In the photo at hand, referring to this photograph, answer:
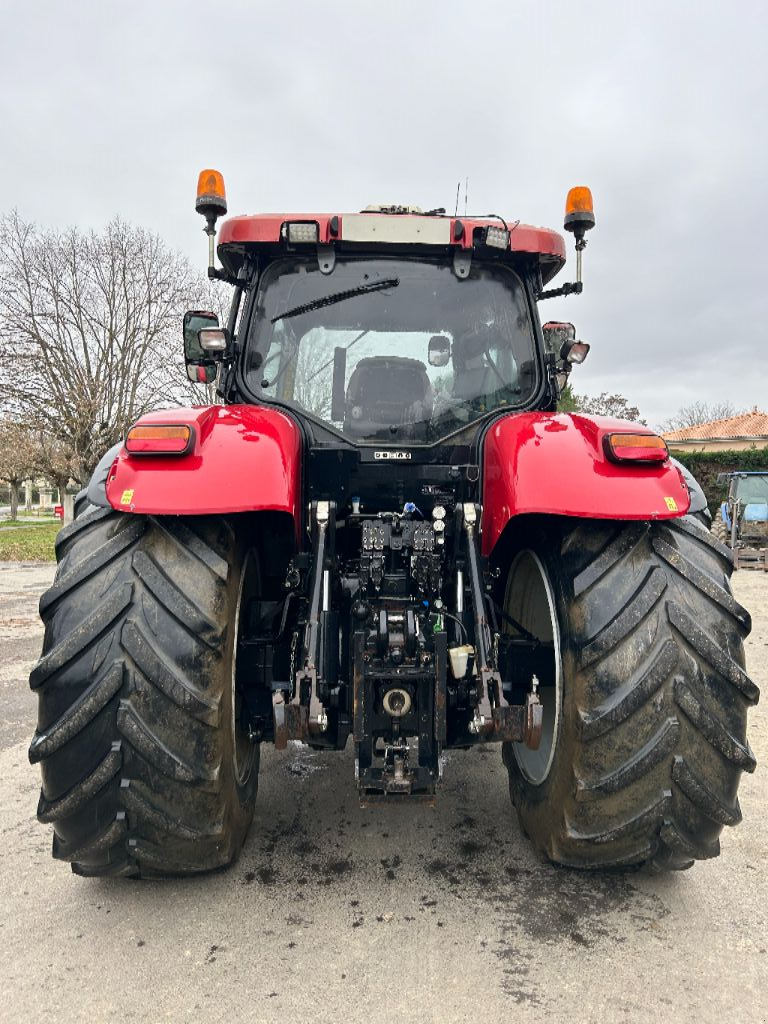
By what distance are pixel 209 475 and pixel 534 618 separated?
57.6 inches

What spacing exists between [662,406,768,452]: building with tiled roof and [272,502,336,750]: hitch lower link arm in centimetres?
3021

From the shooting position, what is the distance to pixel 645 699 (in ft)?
6.95

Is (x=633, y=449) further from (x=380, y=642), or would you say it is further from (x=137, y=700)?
(x=137, y=700)

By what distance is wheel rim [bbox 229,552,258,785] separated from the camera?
2.38m

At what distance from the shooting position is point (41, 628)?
7.38 m

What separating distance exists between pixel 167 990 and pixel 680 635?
1.76 meters

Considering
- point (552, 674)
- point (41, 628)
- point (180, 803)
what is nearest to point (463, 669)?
point (552, 674)

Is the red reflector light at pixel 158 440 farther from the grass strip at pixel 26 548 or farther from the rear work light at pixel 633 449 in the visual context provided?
the grass strip at pixel 26 548

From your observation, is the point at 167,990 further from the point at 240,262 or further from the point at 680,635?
the point at 240,262

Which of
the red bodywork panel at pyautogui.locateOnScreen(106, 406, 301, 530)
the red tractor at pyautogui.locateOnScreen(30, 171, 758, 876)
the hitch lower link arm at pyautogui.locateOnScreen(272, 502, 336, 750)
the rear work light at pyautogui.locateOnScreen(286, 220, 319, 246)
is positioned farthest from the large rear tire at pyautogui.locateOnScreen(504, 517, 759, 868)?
the rear work light at pyautogui.locateOnScreen(286, 220, 319, 246)

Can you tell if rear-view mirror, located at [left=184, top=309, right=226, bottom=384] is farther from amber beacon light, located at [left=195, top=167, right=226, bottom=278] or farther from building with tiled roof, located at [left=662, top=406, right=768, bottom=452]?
building with tiled roof, located at [left=662, top=406, right=768, bottom=452]

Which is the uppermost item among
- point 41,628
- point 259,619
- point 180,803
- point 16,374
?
point 16,374

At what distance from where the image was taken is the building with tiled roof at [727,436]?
109 ft

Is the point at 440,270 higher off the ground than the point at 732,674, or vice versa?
the point at 440,270
